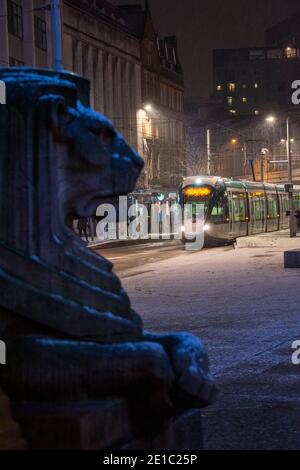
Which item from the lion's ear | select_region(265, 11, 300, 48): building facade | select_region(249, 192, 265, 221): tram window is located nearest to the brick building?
select_region(249, 192, 265, 221): tram window

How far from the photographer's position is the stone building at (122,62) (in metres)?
52.1

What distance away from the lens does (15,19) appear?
168ft

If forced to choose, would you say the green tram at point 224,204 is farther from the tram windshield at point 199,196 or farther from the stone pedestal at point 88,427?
the stone pedestal at point 88,427

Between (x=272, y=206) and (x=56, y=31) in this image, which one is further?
(x=272, y=206)

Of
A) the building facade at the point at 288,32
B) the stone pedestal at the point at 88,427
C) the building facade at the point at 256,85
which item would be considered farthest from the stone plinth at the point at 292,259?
the building facade at the point at 288,32

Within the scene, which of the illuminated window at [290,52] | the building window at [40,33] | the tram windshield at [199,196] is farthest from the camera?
the illuminated window at [290,52]

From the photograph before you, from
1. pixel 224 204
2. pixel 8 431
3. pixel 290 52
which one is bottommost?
pixel 224 204

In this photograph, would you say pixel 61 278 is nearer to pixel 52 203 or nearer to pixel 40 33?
pixel 52 203

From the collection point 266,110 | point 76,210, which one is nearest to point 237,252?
point 76,210

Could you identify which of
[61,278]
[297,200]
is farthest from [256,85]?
[61,278]

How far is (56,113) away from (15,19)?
1947 inches

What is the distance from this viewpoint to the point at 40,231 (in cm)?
383

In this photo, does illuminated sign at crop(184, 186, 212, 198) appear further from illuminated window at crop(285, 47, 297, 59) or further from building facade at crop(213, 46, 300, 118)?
illuminated window at crop(285, 47, 297, 59)

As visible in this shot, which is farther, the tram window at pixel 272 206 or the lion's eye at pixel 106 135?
the tram window at pixel 272 206
